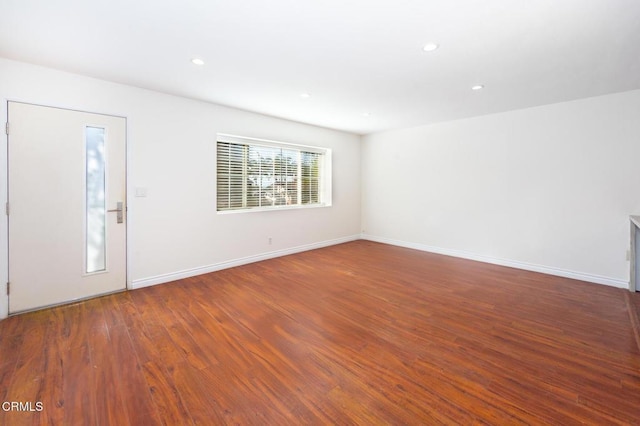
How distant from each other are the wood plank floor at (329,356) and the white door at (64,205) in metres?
0.29

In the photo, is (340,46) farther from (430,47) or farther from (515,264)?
(515,264)

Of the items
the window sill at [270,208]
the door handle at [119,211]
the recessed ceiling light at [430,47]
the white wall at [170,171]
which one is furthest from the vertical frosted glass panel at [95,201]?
the recessed ceiling light at [430,47]

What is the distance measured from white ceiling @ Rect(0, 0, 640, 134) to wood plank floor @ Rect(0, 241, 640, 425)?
8.44 ft

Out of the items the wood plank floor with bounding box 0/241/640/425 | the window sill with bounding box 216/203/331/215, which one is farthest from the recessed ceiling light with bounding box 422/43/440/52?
the window sill with bounding box 216/203/331/215

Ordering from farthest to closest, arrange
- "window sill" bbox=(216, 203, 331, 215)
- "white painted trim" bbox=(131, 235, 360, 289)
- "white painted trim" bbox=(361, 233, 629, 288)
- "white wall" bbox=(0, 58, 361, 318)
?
1. "window sill" bbox=(216, 203, 331, 215)
2. "white painted trim" bbox=(361, 233, 629, 288)
3. "white painted trim" bbox=(131, 235, 360, 289)
4. "white wall" bbox=(0, 58, 361, 318)

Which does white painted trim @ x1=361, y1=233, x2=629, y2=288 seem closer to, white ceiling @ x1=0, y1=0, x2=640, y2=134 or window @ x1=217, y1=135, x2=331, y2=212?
window @ x1=217, y1=135, x2=331, y2=212

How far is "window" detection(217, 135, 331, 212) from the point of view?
442cm

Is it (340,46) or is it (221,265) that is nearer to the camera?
(340,46)

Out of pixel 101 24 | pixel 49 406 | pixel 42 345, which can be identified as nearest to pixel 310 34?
pixel 101 24

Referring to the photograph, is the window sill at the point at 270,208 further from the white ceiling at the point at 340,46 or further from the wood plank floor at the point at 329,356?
the white ceiling at the point at 340,46

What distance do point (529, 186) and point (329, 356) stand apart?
4205 millimetres

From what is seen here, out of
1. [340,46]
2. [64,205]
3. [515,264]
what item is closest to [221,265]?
[64,205]

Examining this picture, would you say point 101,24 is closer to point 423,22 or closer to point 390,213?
point 423,22

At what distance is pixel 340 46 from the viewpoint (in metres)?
2.42
